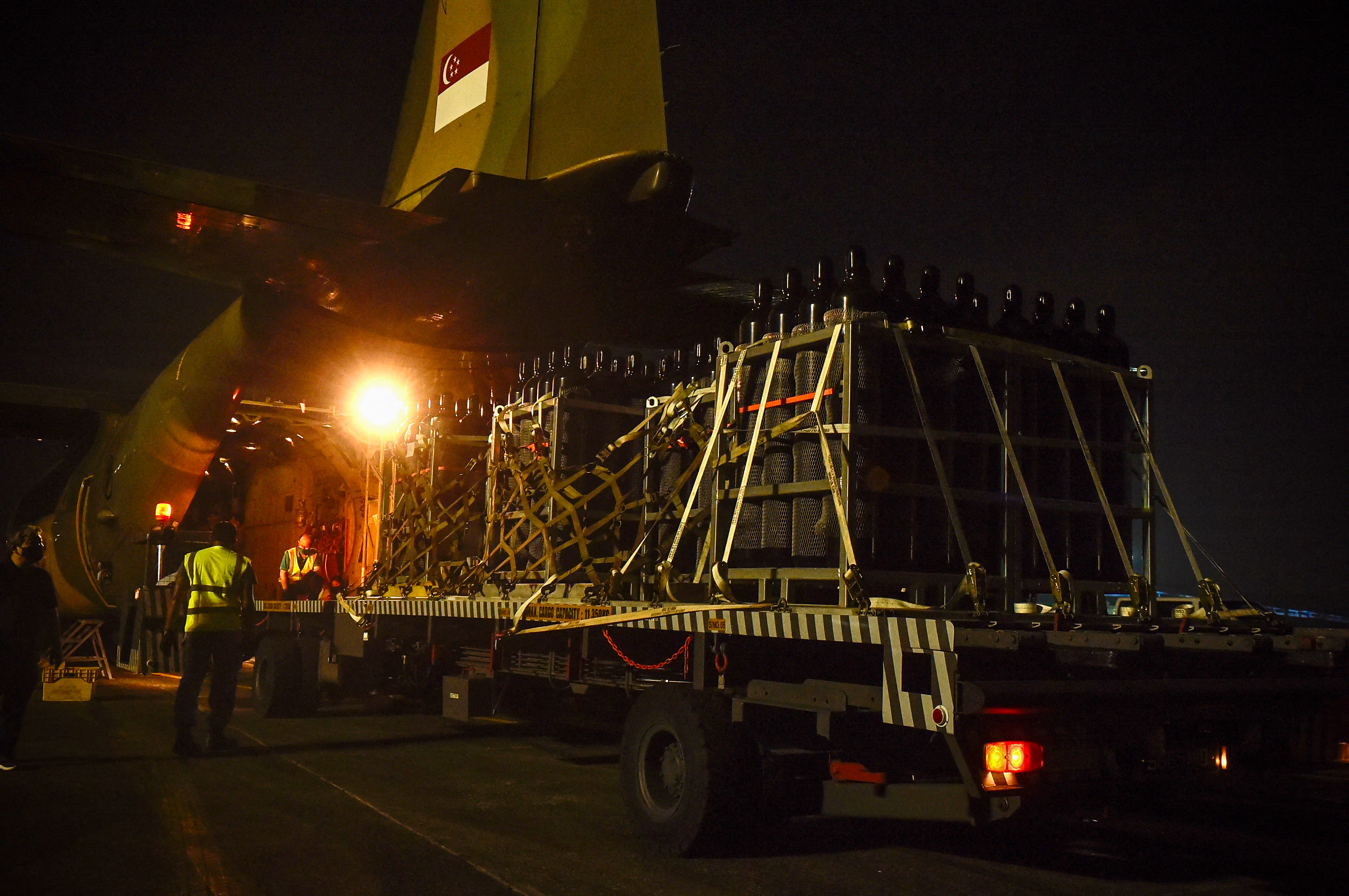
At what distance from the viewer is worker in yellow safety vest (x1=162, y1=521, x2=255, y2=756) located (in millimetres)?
9852

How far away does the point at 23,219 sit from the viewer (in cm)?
1261

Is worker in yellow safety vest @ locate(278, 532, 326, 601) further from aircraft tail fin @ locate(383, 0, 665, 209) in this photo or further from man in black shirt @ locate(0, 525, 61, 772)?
man in black shirt @ locate(0, 525, 61, 772)

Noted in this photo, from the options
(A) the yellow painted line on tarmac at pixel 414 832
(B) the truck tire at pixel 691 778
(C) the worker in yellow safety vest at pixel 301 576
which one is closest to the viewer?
(A) the yellow painted line on tarmac at pixel 414 832

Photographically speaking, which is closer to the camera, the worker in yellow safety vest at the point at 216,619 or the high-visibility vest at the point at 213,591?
the worker in yellow safety vest at the point at 216,619

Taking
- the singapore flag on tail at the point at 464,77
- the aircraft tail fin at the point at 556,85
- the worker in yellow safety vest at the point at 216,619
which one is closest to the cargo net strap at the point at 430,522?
the worker in yellow safety vest at the point at 216,619

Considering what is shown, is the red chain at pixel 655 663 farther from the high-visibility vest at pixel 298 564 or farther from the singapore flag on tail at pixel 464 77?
the high-visibility vest at pixel 298 564

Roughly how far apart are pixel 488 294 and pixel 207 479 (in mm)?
8689

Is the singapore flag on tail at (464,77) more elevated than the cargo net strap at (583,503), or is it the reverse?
the singapore flag on tail at (464,77)

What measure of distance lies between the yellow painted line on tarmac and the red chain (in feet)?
5.25

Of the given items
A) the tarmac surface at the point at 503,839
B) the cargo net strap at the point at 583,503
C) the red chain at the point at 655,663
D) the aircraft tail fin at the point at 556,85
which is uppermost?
the aircraft tail fin at the point at 556,85

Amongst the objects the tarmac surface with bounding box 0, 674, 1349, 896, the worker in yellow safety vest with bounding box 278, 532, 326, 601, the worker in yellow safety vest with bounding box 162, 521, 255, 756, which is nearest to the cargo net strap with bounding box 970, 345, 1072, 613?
the tarmac surface with bounding box 0, 674, 1349, 896

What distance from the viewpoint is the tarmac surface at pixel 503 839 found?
5.52 metres

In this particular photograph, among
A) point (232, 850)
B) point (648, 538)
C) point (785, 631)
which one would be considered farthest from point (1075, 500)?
point (232, 850)

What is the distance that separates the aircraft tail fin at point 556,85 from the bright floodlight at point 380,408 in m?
2.21
